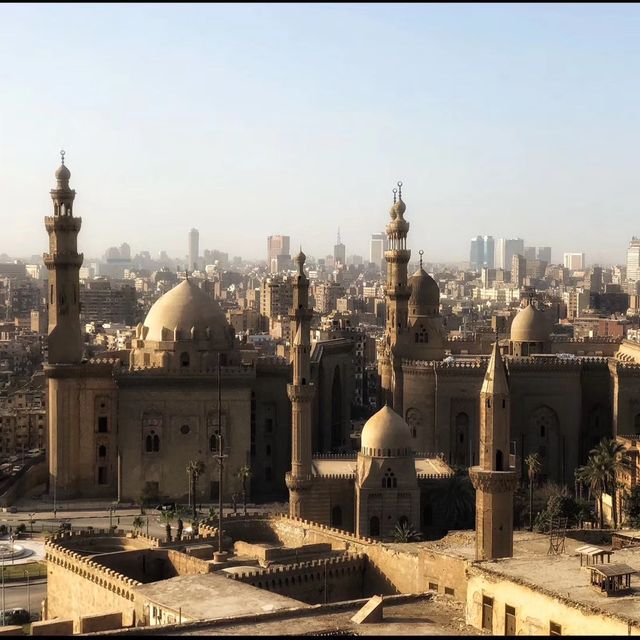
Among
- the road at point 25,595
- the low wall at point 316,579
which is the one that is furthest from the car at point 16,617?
the low wall at point 316,579

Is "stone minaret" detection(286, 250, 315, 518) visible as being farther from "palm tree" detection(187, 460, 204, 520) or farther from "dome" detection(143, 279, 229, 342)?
"dome" detection(143, 279, 229, 342)

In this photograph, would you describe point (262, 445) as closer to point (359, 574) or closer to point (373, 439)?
point (373, 439)

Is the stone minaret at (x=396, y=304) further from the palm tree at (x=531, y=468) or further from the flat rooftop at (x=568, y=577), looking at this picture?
the flat rooftop at (x=568, y=577)

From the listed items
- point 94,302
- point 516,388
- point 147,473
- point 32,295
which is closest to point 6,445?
point 147,473

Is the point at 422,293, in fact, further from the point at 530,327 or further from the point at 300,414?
the point at 300,414

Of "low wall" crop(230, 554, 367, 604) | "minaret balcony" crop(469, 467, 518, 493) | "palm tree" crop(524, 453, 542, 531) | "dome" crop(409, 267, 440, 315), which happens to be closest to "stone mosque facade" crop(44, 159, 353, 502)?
"dome" crop(409, 267, 440, 315)

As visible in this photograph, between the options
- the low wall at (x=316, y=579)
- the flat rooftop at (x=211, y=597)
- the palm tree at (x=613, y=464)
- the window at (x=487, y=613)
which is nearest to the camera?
the window at (x=487, y=613)

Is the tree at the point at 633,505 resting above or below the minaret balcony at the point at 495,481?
below
